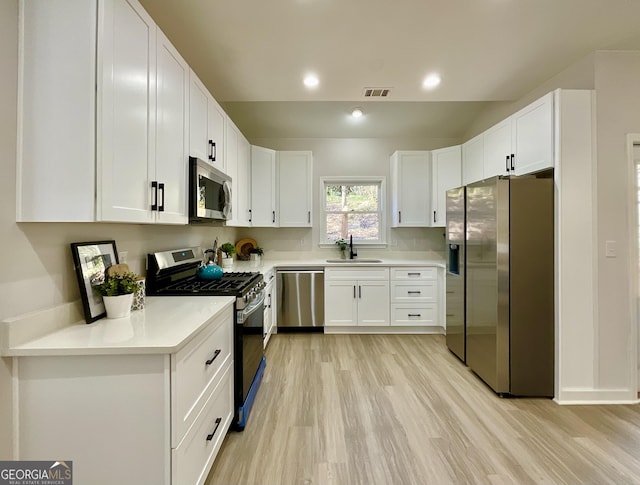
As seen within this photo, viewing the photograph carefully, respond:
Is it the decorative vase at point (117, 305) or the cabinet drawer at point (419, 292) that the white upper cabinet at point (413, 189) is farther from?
the decorative vase at point (117, 305)

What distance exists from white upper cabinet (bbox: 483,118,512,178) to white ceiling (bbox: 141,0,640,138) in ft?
1.19

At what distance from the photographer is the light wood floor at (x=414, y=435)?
65.7 inches

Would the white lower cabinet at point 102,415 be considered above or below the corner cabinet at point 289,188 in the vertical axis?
below

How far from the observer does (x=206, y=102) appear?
2.40 meters

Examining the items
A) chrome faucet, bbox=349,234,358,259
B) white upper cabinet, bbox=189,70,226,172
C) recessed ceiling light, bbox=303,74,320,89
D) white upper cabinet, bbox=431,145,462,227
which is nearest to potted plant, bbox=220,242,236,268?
white upper cabinet, bbox=189,70,226,172

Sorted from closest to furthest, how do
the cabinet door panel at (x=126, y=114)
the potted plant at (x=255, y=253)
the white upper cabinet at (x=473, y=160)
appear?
the cabinet door panel at (x=126, y=114)
the white upper cabinet at (x=473, y=160)
the potted plant at (x=255, y=253)

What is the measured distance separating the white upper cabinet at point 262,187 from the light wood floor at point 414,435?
2.01 meters

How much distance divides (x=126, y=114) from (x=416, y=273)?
3.53m

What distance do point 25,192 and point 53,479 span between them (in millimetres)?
1087

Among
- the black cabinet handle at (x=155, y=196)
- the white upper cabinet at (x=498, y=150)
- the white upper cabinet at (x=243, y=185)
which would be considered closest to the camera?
the black cabinet handle at (x=155, y=196)

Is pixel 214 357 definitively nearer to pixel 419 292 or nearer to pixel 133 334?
pixel 133 334

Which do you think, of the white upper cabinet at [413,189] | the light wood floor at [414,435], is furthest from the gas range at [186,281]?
the white upper cabinet at [413,189]

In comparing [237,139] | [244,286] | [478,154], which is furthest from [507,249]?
[237,139]

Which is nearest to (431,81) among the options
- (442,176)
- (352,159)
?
(442,176)
